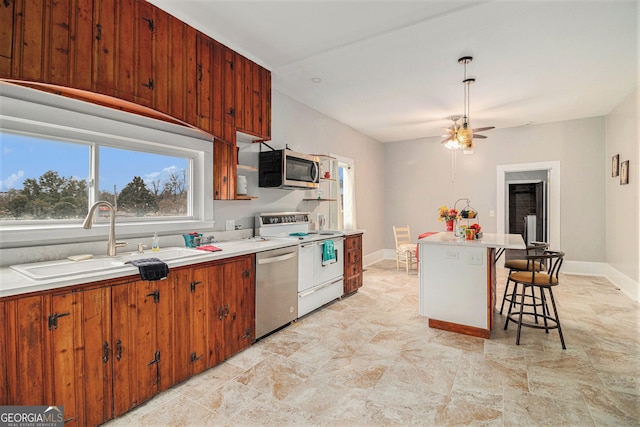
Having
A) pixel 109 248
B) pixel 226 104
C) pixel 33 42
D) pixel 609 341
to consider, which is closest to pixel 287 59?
pixel 226 104

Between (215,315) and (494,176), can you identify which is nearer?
(215,315)

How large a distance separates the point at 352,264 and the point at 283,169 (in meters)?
1.70

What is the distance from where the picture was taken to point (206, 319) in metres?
2.26

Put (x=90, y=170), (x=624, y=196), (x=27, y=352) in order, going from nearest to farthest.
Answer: (x=27, y=352) → (x=90, y=170) → (x=624, y=196)

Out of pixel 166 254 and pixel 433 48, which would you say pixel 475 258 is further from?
pixel 166 254

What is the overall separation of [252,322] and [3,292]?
65.6 inches

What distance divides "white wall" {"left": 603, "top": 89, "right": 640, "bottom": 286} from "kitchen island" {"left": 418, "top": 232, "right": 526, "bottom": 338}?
2.48 meters

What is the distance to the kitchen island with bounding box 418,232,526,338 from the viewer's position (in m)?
2.84

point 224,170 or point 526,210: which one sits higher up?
point 224,170

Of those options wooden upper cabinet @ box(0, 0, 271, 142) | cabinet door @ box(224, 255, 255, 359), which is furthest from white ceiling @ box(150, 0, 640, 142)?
cabinet door @ box(224, 255, 255, 359)

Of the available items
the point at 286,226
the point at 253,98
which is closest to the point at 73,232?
the point at 253,98

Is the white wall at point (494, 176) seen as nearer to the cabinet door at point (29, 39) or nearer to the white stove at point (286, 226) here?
the white stove at point (286, 226)

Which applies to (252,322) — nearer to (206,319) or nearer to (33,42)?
(206,319)

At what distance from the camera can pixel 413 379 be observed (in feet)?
7.18
